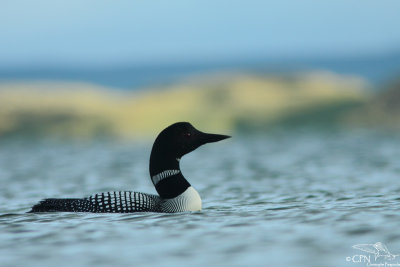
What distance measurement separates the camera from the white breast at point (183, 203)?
7043 mm

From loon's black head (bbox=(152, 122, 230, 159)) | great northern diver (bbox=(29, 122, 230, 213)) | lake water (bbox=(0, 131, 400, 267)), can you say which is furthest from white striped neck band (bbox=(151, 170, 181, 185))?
lake water (bbox=(0, 131, 400, 267))

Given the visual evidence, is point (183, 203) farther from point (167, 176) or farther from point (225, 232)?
point (225, 232)

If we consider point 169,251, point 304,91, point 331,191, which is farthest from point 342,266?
point 304,91

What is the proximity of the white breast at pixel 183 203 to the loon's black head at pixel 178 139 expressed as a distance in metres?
0.42

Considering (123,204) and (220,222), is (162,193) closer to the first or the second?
(123,204)

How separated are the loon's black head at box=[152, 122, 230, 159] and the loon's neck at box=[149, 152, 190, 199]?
0.20ft

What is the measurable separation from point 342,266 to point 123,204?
3161 millimetres

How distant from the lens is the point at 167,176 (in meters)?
7.15

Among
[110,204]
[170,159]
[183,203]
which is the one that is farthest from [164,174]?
[110,204]

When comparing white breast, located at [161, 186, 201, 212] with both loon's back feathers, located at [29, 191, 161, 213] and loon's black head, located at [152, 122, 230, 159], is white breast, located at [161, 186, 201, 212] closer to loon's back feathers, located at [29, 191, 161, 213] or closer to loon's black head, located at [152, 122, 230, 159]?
loon's back feathers, located at [29, 191, 161, 213]

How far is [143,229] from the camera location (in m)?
6.05

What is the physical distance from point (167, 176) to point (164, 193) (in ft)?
0.55

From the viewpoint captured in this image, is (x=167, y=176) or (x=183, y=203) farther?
(x=167, y=176)

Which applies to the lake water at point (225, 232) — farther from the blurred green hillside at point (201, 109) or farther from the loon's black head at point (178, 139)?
the blurred green hillside at point (201, 109)
